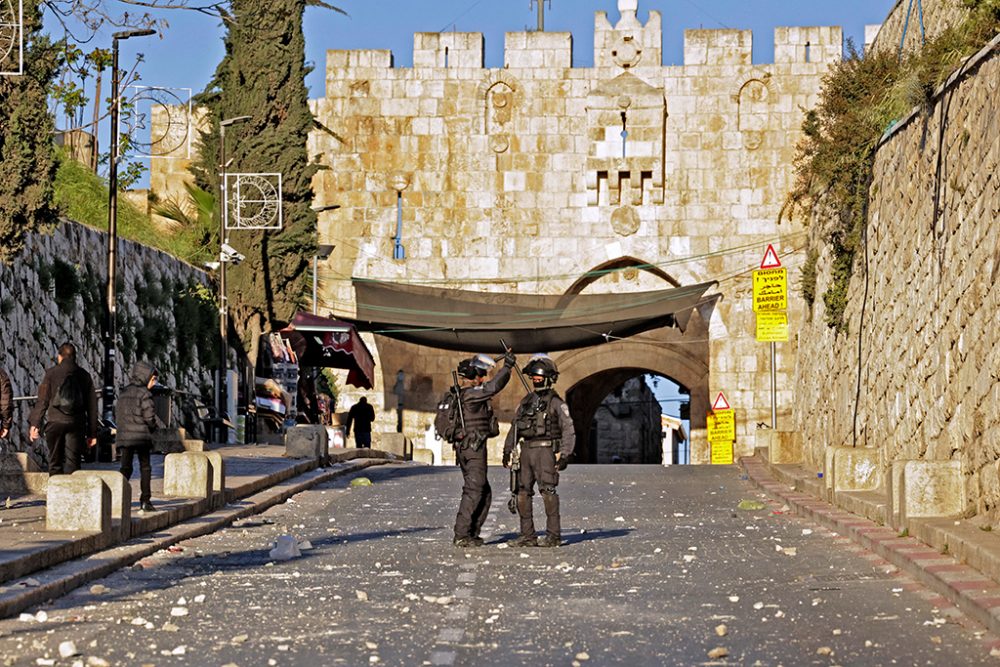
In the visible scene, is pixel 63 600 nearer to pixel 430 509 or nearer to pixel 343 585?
pixel 343 585

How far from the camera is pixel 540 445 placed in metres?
16.6

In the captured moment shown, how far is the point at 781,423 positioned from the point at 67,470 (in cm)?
2856

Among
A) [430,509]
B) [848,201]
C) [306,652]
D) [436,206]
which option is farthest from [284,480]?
[436,206]

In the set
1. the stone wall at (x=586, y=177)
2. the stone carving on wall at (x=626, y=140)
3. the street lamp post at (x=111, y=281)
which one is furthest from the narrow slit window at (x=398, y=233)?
the street lamp post at (x=111, y=281)

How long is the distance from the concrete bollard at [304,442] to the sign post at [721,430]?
640 inches

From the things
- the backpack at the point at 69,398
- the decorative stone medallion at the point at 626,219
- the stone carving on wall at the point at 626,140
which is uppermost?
the stone carving on wall at the point at 626,140

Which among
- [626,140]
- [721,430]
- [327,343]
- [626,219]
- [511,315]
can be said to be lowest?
[721,430]

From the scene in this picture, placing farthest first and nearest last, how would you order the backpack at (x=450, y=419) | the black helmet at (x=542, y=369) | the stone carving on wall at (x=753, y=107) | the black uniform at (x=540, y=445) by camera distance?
the stone carving on wall at (x=753, y=107) → the backpack at (x=450, y=419) → the black helmet at (x=542, y=369) → the black uniform at (x=540, y=445)

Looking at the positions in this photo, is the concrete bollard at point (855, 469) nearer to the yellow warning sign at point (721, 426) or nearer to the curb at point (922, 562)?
the curb at point (922, 562)

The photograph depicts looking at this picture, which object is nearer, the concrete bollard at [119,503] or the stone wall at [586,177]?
the concrete bollard at [119,503]

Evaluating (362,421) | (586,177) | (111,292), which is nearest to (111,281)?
(111,292)

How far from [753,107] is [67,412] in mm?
29591

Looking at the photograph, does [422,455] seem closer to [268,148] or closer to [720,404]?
[720,404]

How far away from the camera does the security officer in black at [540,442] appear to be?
649 inches
